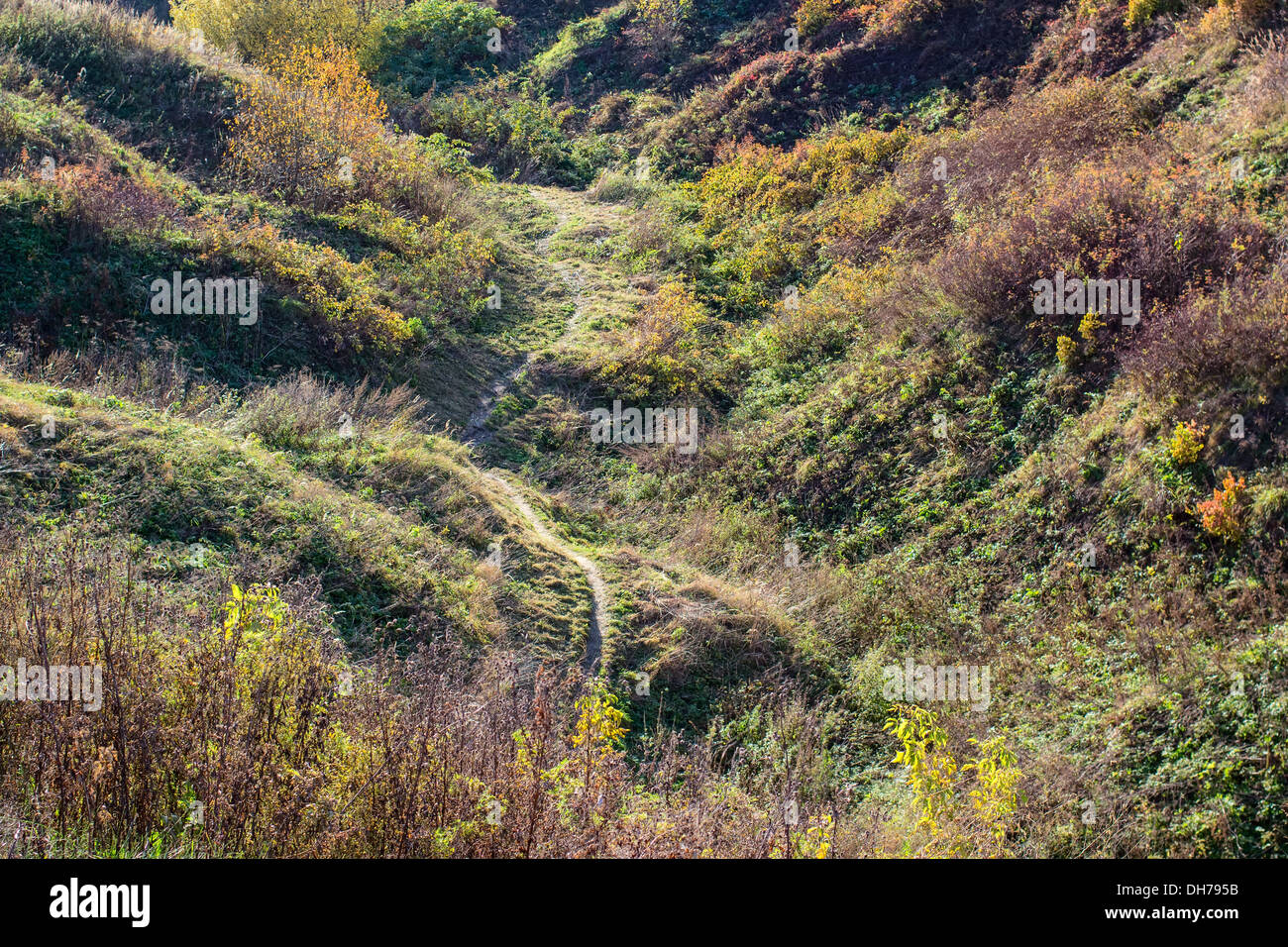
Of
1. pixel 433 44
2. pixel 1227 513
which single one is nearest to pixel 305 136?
pixel 433 44

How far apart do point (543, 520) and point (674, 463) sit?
7.51 feet

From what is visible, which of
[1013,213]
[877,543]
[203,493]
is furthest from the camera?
[1013,213]

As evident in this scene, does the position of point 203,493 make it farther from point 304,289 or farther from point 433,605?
point 304,289

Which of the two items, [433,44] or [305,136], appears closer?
[305,136]

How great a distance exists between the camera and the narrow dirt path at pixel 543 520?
30.7ft

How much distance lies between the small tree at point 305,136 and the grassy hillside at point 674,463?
0.30 feet

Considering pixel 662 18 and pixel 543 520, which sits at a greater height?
pixel 662 18

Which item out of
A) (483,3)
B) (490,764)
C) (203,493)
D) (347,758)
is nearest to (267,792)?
(347,758)

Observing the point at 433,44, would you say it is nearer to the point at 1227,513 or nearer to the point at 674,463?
the point at 674,463

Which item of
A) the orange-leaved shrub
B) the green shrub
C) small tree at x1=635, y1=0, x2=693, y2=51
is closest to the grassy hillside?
the orange-leaved shrub

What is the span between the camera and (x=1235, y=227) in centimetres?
993

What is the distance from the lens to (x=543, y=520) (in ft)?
37.2

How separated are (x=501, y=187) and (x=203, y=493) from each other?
14390mm

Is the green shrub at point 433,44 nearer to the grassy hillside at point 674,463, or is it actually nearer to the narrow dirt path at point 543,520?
the grassy hillside at point 674,463
